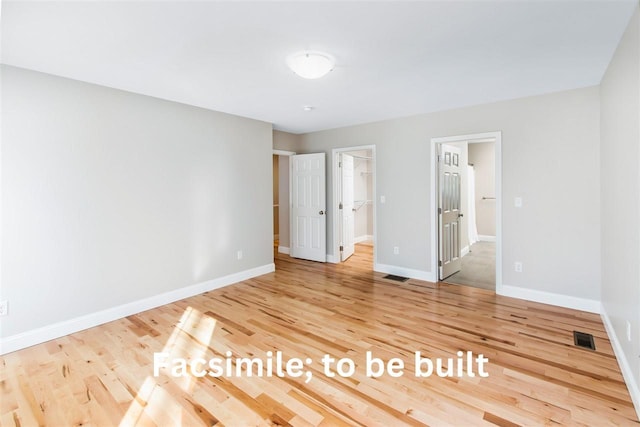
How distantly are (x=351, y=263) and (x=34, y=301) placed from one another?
→ 13.7ft

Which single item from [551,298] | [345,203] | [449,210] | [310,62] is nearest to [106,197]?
[310,62]

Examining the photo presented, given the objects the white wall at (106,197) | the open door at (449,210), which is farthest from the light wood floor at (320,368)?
the open door at (449,210)

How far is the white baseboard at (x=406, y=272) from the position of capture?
179 inches

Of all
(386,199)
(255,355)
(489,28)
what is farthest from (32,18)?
(386,199)

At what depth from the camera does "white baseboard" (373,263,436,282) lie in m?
4.54

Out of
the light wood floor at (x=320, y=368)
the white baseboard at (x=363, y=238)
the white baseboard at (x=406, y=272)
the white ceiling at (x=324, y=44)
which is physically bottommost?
the light wood floor at (x=320, y=368)

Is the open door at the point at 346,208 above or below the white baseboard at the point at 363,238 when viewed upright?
above

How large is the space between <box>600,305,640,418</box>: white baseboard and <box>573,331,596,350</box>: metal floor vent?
133 mm

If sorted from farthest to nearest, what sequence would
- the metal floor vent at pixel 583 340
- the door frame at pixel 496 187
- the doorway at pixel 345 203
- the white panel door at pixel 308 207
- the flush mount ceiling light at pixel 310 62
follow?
1. the white panel door at pixel 308 207
2. the doorway at pixel 345 203
3. the door frame at pixel 496 187
4. the metal floor vent at pixel 583 340
5. the flush mount ceiling light at pixel 310 62

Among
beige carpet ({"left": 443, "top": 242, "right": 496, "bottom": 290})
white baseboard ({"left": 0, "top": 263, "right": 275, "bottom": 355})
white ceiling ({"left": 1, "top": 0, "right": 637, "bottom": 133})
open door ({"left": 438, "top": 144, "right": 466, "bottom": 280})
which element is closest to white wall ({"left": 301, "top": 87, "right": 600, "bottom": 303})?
open door ({"left": 438, "top": 144, "right": 466, "bottom": 280})

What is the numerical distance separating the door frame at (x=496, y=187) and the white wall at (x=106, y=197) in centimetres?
265

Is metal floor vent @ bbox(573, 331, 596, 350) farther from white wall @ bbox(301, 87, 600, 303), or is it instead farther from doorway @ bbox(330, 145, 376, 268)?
doorway @ bbox(330, 145, 376, 268)

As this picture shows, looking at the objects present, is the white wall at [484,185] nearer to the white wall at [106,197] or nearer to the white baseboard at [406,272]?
the white baseboard at [406,272]

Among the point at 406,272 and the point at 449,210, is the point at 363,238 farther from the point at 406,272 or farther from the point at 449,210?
the point at 449,210
